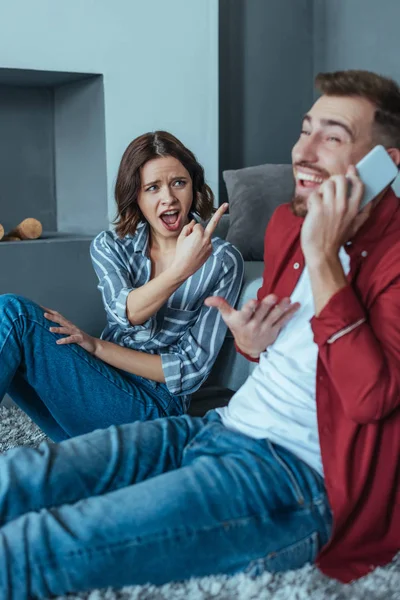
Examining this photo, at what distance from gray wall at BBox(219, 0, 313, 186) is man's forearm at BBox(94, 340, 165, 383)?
6.90ft

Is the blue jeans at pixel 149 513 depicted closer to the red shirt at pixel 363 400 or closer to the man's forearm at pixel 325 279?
the red shirt at pixel 363 400

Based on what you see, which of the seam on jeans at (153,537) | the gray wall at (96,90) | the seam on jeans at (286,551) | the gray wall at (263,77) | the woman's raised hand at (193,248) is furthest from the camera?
the gray wall at (263,77)

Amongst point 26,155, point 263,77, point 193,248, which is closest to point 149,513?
point 193,248

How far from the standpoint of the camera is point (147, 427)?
51.9 inches

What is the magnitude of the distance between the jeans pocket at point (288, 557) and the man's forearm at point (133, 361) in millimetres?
715

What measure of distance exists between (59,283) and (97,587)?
6.18ft

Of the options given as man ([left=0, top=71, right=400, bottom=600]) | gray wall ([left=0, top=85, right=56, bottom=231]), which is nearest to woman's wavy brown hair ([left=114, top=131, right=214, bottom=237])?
man ([left=0, top=71, right=400, bottom=600])

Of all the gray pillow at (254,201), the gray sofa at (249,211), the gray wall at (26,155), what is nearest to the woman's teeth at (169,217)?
the gray sofa at (249,211)

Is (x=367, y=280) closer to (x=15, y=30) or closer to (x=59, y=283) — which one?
(x=59, y=283)

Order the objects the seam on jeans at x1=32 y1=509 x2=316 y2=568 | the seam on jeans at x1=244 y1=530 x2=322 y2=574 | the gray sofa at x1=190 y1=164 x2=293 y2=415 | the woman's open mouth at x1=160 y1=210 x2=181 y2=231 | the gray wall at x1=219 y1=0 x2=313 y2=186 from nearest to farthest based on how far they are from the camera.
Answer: the seam on jeans at x1=32 y1=509 x2=316 y2=568 → the seam on jeans at x1=244 y1=530 x2=322 y2=574 → the woman's open mouth at x1=160 y1=210 x2=181 y2=231 → the gray sofa at x1=190 y1=164 x2=293 y2=415 → the gray wall at x1=219 y1=0 x2=313 y2=186

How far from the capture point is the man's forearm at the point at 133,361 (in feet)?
5.88

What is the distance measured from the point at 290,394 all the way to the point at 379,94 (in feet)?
1.68

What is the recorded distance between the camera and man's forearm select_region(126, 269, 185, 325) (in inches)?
66.8

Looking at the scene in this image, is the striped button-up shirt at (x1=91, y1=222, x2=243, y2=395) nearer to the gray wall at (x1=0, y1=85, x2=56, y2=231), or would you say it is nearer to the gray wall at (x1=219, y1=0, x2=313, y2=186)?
the gray wall at (x1=0, y1=85, x2=56, y2=231)
